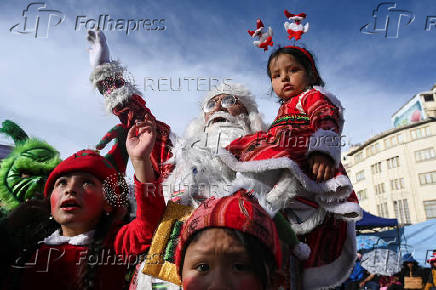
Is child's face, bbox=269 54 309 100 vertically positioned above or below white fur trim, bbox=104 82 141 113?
below

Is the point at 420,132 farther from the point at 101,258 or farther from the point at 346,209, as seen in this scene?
the point at 101,258

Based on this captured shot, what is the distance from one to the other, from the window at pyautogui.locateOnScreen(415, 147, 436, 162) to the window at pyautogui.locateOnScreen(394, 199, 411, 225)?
13.3 ft

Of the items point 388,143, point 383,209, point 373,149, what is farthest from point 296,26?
point 383,209

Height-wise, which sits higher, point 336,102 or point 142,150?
point 336,102

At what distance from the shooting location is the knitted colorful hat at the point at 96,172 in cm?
171

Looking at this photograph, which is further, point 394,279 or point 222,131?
point 394,279

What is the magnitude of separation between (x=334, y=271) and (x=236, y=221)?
2.75 ft

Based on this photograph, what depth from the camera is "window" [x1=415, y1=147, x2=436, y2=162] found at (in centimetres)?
2665

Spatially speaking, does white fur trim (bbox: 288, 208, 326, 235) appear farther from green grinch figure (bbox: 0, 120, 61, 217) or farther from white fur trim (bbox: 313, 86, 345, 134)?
green grinch figure (bbox: 0, 120, 61, 217)

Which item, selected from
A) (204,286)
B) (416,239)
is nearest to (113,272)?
(204,286)

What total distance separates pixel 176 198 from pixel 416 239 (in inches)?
376

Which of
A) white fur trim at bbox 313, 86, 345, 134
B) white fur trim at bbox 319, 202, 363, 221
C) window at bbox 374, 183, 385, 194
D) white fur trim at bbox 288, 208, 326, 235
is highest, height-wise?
window at bbox 374, 183, 385, 194

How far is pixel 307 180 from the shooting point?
153 centimetres

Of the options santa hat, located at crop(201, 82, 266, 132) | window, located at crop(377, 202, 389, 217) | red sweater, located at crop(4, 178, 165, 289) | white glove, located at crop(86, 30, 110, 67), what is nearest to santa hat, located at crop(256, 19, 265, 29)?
santa hat, located at crop(201, 82, 266, 132)
